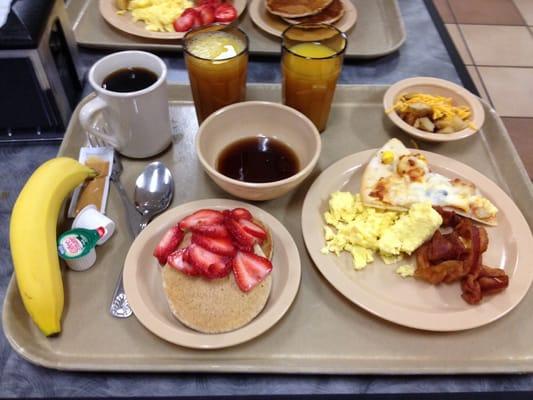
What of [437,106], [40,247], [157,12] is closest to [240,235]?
[40,247]

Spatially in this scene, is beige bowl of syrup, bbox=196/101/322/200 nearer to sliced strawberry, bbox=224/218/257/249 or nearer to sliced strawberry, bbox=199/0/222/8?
sliced strawberry, bbox=224/218/257/249

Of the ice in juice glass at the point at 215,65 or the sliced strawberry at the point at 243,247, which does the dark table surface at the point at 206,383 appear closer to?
the sliced strawberry at the point at 243,247

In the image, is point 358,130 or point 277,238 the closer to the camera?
point 277,238

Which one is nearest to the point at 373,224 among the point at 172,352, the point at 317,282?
the point at 317,282

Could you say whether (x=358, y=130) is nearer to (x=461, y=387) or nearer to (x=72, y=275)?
(x=461, y=387)

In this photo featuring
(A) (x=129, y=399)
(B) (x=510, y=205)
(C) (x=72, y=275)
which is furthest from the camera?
(B) (x=510, y=205)

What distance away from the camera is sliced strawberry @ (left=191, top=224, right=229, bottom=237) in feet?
3.20

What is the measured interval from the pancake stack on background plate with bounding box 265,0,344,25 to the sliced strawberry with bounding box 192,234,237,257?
3.37 feet

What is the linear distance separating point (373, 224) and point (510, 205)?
14.6 inches

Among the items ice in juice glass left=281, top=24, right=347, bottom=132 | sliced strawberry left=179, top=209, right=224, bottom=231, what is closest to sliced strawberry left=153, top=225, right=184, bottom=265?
sliced strawberry left=179, top=209, right=224, bottom=231

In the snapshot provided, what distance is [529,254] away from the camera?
1035mm

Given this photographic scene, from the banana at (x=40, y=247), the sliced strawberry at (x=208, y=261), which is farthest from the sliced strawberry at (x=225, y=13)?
the sliced strawberry at (x=208, y=261)

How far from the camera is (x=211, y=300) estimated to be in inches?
36.7

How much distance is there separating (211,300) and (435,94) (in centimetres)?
97
